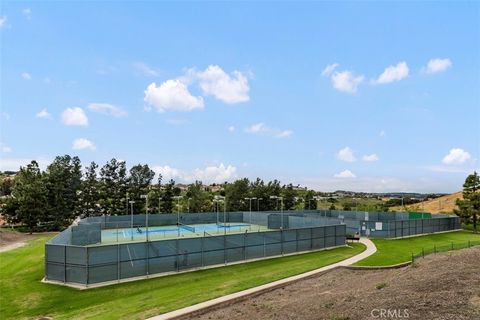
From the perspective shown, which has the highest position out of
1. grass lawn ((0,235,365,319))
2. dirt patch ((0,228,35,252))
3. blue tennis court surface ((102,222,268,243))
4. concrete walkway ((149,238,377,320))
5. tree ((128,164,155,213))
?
tree ((128,164,155,213))

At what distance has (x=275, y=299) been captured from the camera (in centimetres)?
1936

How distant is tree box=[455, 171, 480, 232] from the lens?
5547cm

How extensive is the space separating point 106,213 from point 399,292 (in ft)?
202

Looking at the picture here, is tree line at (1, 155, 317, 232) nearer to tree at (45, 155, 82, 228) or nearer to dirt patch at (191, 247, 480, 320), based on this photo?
tree at (45, 155, 82, 228)

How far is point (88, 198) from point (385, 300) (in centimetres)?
6300

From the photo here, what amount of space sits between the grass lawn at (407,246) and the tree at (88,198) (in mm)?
47553

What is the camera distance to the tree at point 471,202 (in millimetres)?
55469

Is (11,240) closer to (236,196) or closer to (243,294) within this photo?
(243,294)

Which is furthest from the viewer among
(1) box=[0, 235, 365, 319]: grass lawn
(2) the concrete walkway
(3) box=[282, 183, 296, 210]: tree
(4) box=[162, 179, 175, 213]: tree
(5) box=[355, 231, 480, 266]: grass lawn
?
(3) box=[282, 183, 296, 210]: tree

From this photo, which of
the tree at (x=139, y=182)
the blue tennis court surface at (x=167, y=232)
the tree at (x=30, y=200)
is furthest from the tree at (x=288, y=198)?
the tree at (x=30, y=200)

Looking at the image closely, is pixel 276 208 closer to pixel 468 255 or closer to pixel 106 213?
pixel 106 213

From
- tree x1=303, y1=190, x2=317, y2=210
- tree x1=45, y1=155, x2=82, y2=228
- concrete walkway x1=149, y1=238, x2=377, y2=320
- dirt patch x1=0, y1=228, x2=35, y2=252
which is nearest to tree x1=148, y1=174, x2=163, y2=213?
tree x1=45, y1=155, x2=82, y2=228

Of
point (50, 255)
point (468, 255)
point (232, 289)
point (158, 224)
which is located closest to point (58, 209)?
point (158, 224)

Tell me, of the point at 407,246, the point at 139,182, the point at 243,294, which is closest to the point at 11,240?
the point at 139,182
